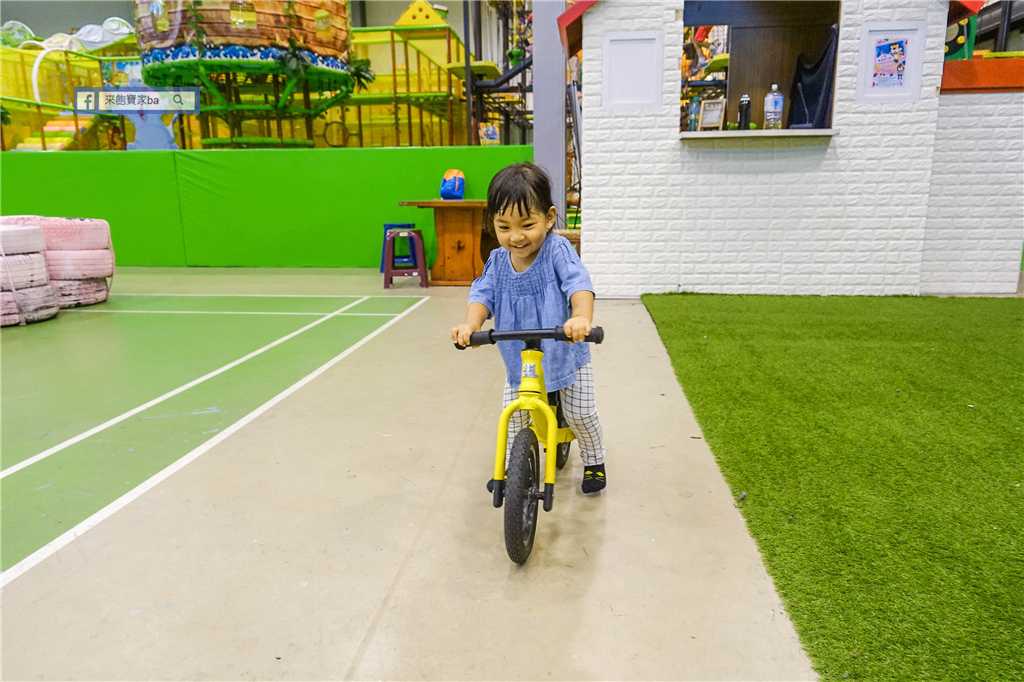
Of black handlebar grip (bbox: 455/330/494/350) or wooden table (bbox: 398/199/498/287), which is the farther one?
wooden table (bbox: 398/199/498/287)

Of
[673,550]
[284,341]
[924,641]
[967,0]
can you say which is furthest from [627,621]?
[967,0]

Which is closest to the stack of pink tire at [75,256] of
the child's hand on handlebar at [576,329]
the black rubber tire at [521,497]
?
the black rubber tire at [521,497]

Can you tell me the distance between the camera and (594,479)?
7.57 feet

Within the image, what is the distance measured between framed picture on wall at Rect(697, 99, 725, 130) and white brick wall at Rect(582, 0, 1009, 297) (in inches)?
10.7

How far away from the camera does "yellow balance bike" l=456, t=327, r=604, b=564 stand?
5.70 feet

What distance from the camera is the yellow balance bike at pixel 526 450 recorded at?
1736 mm

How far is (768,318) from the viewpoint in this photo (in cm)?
501

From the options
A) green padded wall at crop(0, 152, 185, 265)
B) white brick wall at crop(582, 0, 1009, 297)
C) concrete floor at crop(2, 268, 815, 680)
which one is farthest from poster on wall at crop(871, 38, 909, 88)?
green padded wall at crop(0, 152, 185, 265)

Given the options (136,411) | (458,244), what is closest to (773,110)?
(458,244)

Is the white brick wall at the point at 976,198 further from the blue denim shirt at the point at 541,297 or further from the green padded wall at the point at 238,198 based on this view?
the blue denim shirt at the point at 541,297

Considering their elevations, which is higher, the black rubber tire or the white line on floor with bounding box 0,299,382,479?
the black rubber tire

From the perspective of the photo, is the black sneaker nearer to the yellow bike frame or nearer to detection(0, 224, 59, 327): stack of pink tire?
the yellow bike frame

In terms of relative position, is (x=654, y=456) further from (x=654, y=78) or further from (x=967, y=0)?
(x=967, y=0)

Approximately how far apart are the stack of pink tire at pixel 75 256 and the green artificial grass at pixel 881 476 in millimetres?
5206
